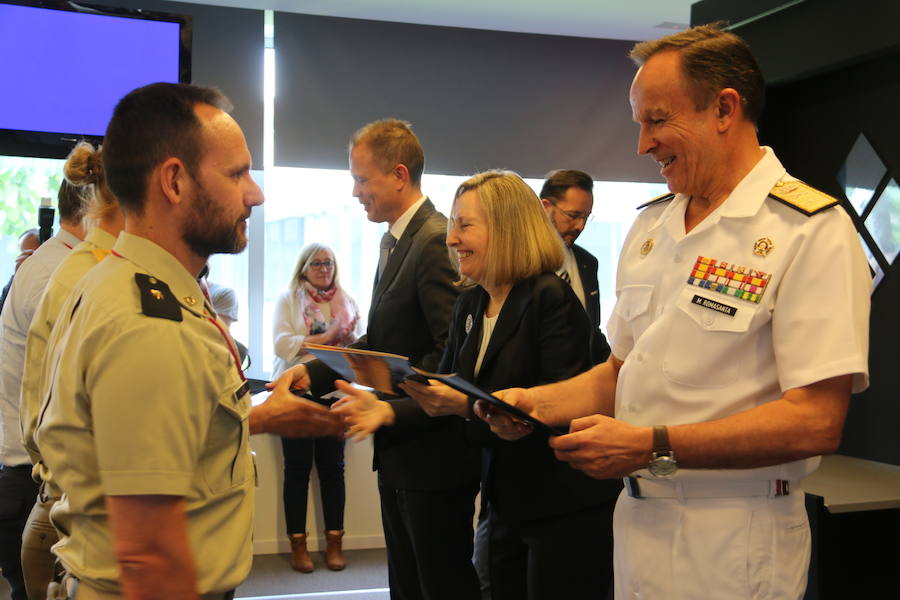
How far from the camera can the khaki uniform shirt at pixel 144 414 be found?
1.08 metres

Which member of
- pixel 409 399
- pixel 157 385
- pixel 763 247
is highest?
pixel 763 247

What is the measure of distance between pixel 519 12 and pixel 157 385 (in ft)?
16.7

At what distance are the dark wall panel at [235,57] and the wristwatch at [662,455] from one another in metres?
4.57

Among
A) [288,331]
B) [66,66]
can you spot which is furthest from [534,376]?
[288,331]

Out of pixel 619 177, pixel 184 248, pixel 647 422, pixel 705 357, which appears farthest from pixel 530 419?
pixel 619 177

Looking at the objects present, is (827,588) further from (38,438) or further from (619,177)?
(619,177)

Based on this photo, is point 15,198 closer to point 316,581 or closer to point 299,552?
point 299,552

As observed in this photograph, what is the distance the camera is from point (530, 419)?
149 cm

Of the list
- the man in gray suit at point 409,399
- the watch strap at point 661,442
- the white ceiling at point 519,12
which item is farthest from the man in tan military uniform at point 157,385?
the white ceiling at point 519,12

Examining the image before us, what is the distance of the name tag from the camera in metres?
1.40

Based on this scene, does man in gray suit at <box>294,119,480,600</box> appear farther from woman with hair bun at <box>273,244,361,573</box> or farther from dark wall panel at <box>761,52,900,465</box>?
woman with hair bun at <box>273,244,361,573</box>

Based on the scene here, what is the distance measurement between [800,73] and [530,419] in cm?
254

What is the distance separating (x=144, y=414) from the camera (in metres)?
1.09

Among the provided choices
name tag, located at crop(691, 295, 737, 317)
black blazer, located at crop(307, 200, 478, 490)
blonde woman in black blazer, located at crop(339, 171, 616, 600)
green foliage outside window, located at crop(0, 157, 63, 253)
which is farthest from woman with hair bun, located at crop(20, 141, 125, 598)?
green foliage outside window, located at crop(0, 157, 63, 253)
